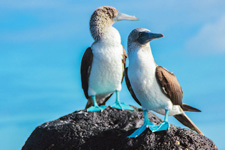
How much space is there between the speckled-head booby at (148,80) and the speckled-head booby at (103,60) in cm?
105

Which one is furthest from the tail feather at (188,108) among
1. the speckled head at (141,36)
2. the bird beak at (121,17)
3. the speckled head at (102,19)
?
the bird beak at (121,17)

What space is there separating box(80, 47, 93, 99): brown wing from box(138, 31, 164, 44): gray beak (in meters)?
1.42

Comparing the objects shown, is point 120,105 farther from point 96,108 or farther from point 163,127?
point 163,127

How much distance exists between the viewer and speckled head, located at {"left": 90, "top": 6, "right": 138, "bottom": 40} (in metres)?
5.95

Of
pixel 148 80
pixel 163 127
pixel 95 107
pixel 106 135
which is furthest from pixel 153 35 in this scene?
pixel 95 107

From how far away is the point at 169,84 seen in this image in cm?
478

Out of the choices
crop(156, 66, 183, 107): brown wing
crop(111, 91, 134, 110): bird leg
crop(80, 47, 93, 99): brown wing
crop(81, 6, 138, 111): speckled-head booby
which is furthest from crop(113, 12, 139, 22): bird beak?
crop(156, 66, 183, 107): brown wing

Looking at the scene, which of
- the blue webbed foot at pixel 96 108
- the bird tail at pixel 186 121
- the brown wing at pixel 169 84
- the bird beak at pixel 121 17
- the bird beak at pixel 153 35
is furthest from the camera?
the bird beak at pixel 121 17

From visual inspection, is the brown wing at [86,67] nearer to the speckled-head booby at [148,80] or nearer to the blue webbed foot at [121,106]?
the blue webbed foot at [121,106]

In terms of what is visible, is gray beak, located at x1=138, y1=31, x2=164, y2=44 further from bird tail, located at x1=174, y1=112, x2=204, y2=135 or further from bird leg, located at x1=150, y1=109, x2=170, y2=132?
bird tail, located at x1=174, y1=112, x2=204, y2=135

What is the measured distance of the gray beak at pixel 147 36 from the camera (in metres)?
4.66

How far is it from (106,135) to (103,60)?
4.27 feet

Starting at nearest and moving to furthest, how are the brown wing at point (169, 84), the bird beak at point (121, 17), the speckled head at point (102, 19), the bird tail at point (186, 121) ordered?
the brown wing at point (169, 84) < the bird tail at point (186, 121) < the speckled head at point (102, 19) < the bird beak at point (121, 17)

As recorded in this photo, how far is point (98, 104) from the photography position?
6406 millimetres
